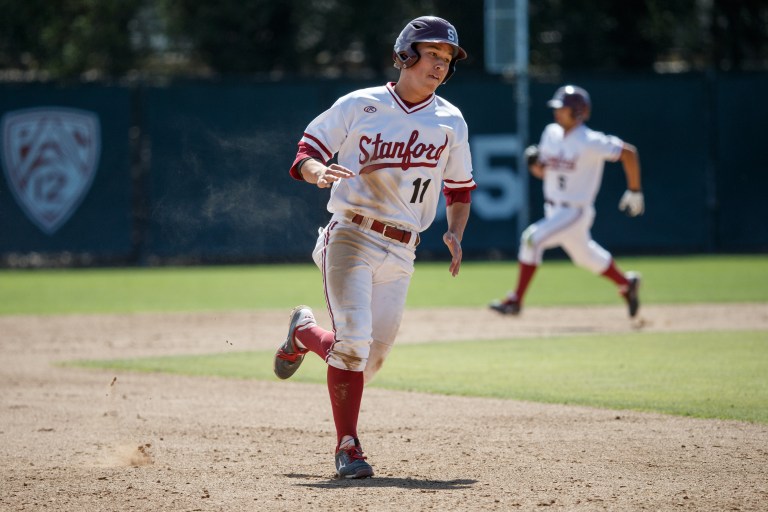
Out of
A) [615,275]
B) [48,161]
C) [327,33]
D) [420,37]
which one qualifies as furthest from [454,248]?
[327,33]

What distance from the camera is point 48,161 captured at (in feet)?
A: 61.4

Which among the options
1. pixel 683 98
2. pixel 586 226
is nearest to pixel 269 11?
pixel 683 98

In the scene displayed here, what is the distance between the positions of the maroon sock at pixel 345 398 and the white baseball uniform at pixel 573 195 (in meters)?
6.88

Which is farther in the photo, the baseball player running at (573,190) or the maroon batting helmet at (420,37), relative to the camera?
the baseball player running at (573,190)

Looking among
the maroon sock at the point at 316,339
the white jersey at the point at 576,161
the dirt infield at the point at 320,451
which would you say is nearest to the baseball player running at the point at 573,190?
the white jersey at the point at 576,161

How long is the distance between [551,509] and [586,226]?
312 inches

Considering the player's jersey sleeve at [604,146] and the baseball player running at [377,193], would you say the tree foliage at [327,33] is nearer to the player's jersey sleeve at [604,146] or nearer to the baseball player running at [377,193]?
the player's jersey sleeve at [604,146]

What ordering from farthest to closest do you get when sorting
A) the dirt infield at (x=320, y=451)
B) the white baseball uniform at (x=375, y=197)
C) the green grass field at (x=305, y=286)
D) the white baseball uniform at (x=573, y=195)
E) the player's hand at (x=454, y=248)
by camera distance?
1. the green grass field at (x=305, y=286)
2. the white baseball uniform at (x=573, y=195)
3. the player's hand at (x=454, y=248)
4. the white baseball uniform at (x=375, y=197)
5. the dirt infield at (x=320, y=451)

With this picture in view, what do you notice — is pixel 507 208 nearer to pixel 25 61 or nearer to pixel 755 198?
pixel 755 198

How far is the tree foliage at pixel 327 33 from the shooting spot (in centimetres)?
2609

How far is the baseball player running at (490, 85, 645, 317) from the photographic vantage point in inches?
474

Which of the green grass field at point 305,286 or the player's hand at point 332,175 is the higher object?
the player's hand at point 332,175

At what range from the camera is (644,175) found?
19625mm

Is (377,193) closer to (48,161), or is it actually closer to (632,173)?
(632,173)
